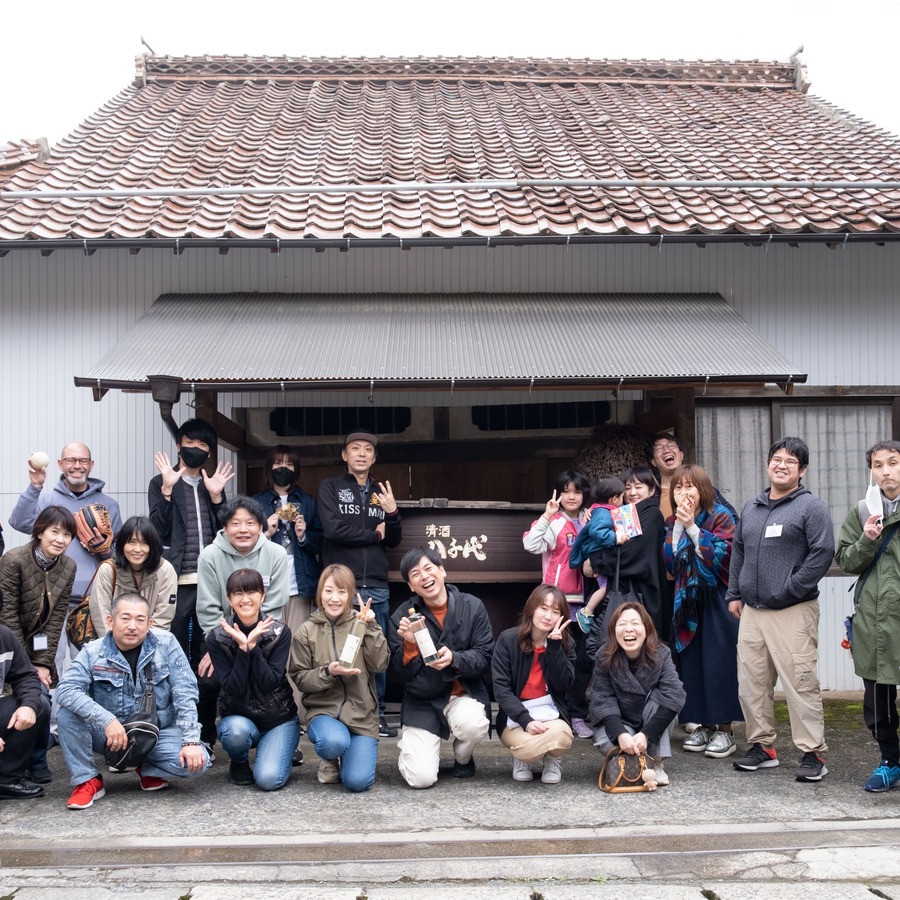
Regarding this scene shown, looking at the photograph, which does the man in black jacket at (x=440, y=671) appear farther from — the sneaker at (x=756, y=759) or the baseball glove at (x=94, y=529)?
the baseball glove at (x=94, y=529)

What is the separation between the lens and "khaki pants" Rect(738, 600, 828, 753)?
5.62m

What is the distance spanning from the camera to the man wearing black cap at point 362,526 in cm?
675

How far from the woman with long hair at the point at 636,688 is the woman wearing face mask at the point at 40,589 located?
3293mm

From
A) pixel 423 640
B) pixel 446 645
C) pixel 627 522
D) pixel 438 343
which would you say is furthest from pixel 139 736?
pixel 438 343

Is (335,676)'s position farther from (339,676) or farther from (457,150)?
(457,150)

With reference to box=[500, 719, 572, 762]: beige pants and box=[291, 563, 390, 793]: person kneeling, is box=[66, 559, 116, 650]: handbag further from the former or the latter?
box=[500, 719, 572, 762]: beige pants

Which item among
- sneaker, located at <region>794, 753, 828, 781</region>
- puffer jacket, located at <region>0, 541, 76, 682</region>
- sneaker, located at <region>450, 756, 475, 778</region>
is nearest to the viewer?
sneaker, located at <region>794, 753, 828, 781</region>

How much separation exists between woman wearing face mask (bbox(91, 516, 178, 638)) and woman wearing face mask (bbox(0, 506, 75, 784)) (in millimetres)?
255

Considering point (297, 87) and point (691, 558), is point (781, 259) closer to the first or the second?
point (691, 558)

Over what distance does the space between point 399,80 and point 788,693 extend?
9.89 metres

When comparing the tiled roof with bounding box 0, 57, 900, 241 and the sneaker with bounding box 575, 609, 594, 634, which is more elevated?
the tiled roof with bounding box 0, 57, 900, 241

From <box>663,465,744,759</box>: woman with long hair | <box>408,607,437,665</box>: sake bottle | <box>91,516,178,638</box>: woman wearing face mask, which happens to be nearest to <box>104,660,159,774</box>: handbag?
<box>91,516,178,638</box>: woman wearing face mask

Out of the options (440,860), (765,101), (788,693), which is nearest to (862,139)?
(765,101)

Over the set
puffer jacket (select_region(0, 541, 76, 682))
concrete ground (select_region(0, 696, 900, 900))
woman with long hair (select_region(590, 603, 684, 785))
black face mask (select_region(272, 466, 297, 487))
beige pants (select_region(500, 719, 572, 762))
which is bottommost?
concrete ground (select_region(0, 696, 900, 900))
